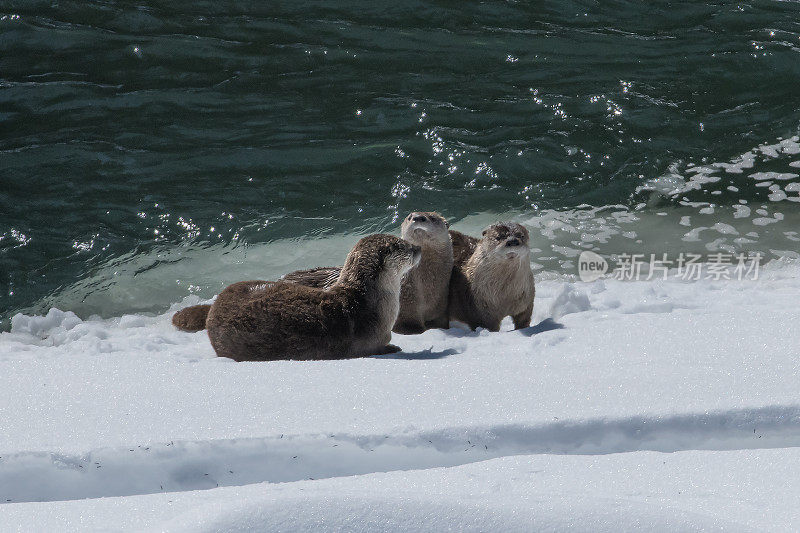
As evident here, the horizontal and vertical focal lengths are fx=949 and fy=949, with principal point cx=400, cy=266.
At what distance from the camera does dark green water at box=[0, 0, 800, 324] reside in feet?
25.8

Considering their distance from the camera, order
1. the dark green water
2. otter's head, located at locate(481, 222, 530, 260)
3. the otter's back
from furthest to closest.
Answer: the dark green water → otter's head, located at locate(481, 222, 530, 260) → the otter's back

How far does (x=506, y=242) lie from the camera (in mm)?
5566

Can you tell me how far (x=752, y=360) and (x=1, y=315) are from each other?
→ 210 inches

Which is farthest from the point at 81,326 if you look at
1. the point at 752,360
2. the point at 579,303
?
the point at 752,360

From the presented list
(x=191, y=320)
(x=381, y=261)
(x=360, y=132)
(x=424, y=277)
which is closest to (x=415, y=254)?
(x=381, y=261)

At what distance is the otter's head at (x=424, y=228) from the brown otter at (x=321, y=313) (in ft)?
1.71

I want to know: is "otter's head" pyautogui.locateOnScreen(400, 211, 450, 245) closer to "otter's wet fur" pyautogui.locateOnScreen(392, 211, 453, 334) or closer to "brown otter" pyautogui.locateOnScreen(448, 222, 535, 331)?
"otter's wet fur" pyautogui.locateOnScreen(392, 211, 453, 334)

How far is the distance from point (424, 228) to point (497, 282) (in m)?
0.55

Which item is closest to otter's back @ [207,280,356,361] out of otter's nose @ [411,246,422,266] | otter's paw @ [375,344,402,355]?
otter's paw @ [375,344,402,355]

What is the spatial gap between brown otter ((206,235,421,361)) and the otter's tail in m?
0.70

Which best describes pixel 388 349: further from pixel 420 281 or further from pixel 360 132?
pixel 360 132

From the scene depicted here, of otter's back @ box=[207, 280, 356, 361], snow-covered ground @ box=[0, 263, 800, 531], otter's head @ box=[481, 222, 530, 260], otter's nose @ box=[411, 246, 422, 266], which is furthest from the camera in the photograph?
otter's head @ box=[481, 222, 530, 260]

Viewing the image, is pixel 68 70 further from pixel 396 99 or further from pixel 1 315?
pixel 1 315

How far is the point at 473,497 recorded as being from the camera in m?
2.87
